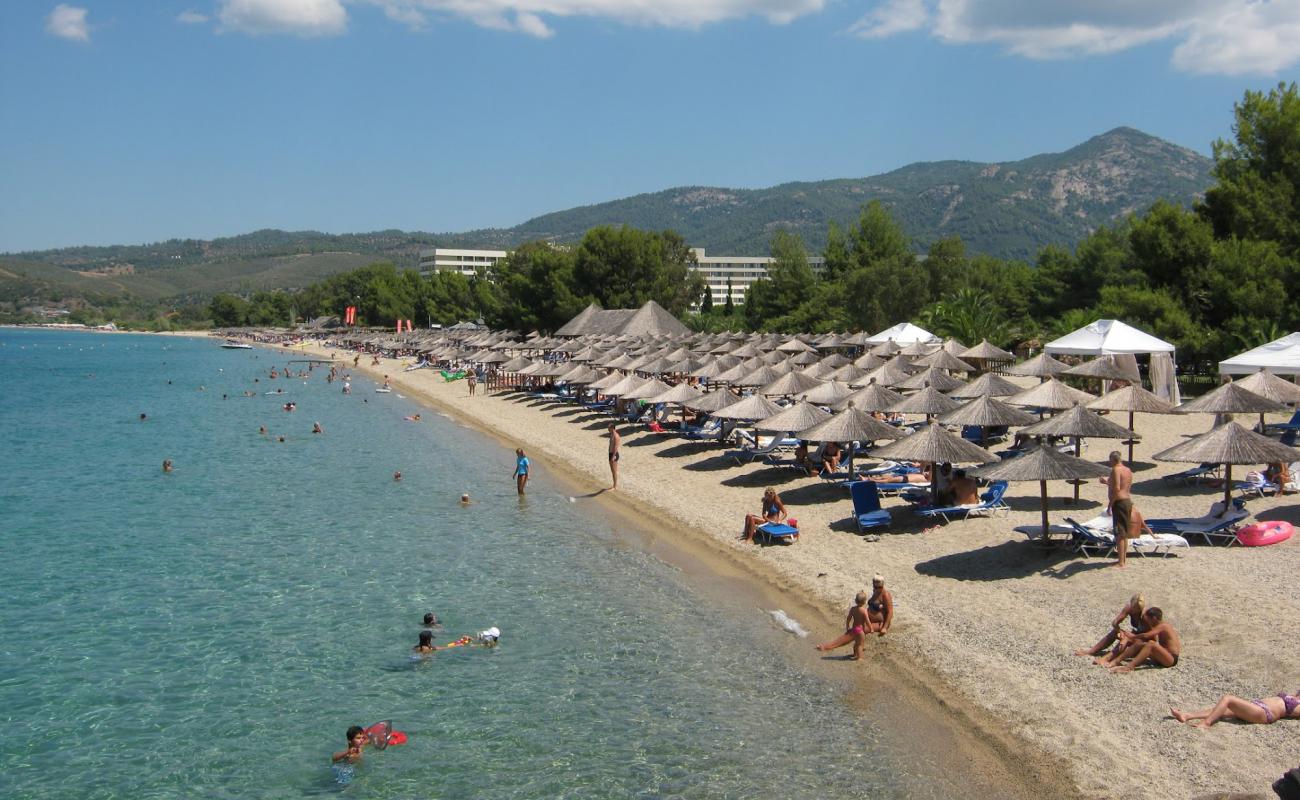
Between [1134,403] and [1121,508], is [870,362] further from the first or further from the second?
[1121,508]

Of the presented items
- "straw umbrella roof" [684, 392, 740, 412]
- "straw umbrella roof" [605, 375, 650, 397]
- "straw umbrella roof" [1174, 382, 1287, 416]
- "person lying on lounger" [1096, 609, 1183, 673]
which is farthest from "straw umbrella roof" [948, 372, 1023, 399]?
"straw umbrella roof" [605, 375, 650, 397]

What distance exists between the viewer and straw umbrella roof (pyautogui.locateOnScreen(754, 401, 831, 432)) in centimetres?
1930

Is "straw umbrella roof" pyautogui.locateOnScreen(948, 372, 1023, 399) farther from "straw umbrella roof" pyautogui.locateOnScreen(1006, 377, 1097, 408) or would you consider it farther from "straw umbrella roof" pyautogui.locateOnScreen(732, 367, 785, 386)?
"straw umbrella roof" pyautogui.locateOnScreen(732, 367, 785, 386)

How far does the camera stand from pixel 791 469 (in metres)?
21.5

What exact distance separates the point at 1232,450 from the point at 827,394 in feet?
35.5

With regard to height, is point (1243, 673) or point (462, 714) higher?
point (1243, 673)

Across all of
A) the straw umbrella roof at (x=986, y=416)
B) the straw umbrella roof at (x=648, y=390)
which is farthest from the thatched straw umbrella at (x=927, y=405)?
the straw umbrella roof at (x=648, y=390)

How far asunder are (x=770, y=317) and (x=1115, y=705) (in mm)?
59520

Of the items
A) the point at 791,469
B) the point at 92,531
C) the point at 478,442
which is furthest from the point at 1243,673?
the point at 478,442

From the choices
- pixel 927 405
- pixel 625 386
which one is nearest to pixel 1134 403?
pixel 927 405

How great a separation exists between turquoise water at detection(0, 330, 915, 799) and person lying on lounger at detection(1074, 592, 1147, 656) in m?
2.59

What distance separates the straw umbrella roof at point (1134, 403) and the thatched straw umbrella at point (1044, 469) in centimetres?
513

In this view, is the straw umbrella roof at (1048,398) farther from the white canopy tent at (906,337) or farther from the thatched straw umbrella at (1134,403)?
the white canopy tent at (906,337)

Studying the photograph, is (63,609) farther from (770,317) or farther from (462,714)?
(770,317)
